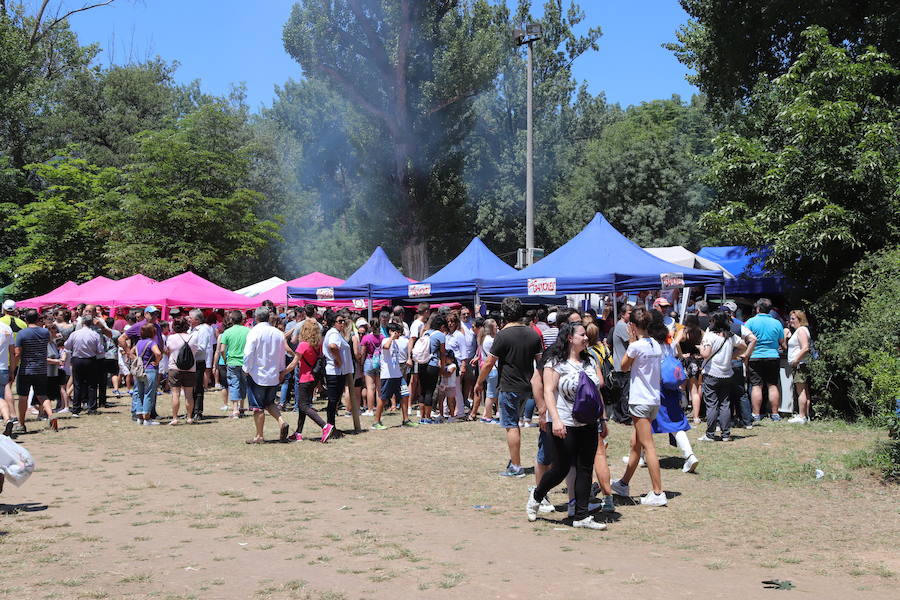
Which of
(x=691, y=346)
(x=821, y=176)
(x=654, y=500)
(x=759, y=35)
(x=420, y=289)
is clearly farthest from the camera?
(x=759, y=35)

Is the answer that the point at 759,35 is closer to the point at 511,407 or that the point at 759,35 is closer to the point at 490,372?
the point at 490,372

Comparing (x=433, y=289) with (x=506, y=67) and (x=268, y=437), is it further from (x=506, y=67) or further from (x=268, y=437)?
(x=506, y=67)

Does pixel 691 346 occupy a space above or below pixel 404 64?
below

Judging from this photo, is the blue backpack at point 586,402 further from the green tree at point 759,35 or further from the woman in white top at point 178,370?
the green tree at point 759,35

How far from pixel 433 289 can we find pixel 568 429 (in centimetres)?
1233

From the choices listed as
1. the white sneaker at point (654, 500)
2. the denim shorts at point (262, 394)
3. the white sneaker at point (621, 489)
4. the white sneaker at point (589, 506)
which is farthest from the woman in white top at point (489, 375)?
the white sneaker at point (589, 506)

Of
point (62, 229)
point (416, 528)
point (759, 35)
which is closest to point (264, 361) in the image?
point (416, 528)

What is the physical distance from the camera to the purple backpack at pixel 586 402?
6.62 m

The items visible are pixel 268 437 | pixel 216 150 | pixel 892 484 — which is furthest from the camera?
pixel 216 150

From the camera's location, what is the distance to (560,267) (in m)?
17.0

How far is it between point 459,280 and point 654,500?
1120 centimetres

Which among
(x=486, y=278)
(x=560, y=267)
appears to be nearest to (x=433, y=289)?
(x=486, y=278)

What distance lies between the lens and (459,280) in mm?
18484

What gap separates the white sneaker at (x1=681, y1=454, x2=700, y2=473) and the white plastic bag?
625 cm
